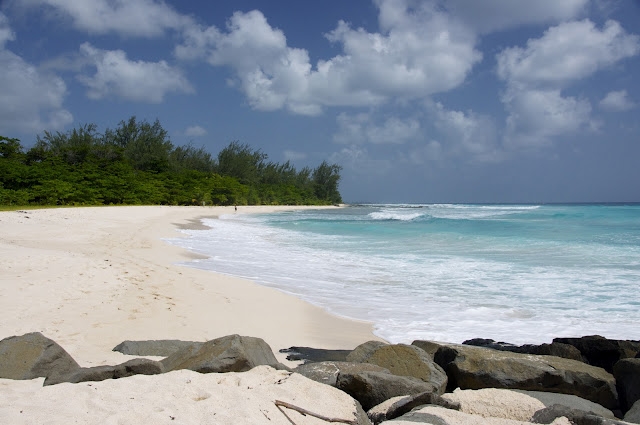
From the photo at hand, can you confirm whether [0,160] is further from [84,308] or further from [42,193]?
[84,308]

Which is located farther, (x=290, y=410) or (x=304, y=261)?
(x=304, y=261)

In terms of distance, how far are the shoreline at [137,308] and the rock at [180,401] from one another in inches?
40.2

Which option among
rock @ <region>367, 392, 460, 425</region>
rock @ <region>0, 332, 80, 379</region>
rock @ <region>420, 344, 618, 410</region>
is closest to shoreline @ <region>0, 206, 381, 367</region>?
rock @ <region>0, 332, 80, 379</region>

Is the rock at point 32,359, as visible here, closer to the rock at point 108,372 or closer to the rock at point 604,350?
the rock at point 108,372

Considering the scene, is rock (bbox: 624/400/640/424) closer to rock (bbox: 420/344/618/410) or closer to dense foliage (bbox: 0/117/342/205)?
rock (bbox: 420/344/618/410)

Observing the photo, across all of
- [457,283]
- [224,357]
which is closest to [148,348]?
[224,357]

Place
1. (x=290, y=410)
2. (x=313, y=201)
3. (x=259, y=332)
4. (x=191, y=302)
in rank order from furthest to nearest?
(x=313, y=201), (x=191, y=302), (x=259, y=332), (x=290, y=410)

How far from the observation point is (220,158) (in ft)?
223

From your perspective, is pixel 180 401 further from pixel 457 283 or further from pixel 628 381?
pixel 457 283

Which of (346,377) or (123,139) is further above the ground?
(123,139)

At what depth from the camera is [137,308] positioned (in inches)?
227

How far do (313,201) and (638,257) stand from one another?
2435 inches

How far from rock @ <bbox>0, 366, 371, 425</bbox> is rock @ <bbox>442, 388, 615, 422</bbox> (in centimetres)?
75

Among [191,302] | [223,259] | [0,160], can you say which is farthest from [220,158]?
[191,302]
